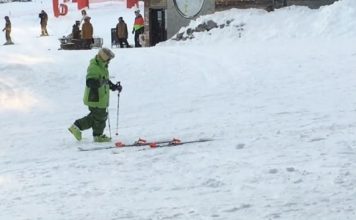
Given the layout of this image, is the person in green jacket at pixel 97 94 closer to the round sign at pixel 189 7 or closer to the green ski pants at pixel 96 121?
the green ski pants at pixel 96 121

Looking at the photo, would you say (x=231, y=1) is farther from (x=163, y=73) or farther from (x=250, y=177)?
(x=250, y=177)

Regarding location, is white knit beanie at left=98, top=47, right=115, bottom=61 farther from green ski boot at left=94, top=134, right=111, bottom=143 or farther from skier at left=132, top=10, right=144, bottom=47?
skier at left=132, top=10, right=144, bottom=47

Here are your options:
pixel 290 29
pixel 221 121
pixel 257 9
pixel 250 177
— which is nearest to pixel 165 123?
pixel 221 121

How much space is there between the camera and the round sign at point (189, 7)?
82.3ft

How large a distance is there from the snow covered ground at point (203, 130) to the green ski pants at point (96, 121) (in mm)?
263

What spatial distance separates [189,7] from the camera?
83.6 ft

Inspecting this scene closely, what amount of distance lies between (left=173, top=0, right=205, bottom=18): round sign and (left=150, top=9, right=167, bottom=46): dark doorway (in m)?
1.34

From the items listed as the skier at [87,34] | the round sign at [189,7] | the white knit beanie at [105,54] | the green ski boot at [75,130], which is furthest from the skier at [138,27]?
the white knit beanie at [105,54]

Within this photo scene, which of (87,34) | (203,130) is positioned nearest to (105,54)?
(203,130)

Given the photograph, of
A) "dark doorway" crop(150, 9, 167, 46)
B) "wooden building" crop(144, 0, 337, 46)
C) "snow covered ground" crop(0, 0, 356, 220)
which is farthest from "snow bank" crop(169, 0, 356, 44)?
"dark doorway" crop(150, 9, 167, 46)

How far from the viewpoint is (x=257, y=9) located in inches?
887

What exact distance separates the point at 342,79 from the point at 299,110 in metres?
2.65

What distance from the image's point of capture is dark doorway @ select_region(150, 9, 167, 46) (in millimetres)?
27094

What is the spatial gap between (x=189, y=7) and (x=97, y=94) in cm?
1765
